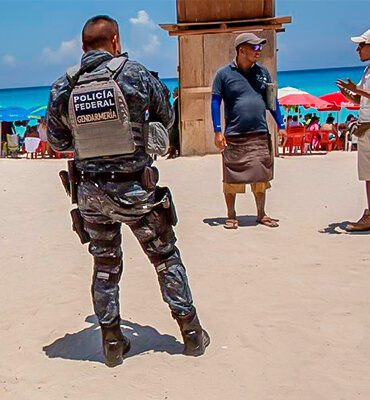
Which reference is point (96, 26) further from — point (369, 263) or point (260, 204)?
point (260, 204)

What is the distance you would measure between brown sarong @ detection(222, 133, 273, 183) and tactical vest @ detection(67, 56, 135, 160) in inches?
140

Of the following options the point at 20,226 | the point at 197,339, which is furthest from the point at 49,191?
the point at 197,339

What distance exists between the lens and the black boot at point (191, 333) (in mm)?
3529

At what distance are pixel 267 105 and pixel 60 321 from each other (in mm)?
3390

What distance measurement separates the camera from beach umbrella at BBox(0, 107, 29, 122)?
22984 mm

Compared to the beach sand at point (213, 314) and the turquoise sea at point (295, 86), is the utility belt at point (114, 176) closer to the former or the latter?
the beach sand at point (213, 314)

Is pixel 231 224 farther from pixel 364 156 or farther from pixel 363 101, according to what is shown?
pixel 363 101

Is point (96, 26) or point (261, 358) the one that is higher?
point (96, 26)

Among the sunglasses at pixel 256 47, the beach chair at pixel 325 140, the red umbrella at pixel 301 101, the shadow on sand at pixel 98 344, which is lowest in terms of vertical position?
the shadow on sand at pixel 98 344

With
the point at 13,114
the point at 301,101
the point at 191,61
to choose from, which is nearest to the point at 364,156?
the point at 191,61

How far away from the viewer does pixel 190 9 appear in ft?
45.6

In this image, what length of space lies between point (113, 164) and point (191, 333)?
3.35ft

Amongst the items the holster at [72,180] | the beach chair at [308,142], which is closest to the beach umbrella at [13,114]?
the beach chair at [308,142]

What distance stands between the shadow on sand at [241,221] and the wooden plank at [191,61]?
23.1 ft
